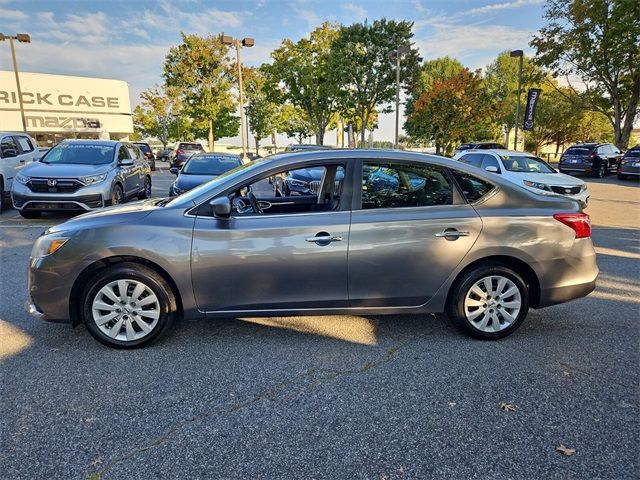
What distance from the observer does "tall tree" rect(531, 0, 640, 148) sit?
2488cm

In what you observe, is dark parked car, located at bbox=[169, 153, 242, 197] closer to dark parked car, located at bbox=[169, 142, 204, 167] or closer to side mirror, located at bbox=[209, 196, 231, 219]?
side mirror, located at bbox=[209, 196, 231, 219]

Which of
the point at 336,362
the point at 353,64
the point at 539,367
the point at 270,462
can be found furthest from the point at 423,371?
the point at 353,64

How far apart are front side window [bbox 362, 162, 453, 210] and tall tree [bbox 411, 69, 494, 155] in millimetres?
26971

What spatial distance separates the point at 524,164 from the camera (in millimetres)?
10773

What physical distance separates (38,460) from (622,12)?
3222cm

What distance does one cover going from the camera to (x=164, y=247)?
3.43 m

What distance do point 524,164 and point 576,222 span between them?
7675 millimetres

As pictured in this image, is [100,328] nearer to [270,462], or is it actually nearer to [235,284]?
[235,284]

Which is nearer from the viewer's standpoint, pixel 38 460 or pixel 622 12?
pixel 38 460

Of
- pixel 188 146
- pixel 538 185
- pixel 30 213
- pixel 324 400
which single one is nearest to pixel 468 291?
pixel 324 400

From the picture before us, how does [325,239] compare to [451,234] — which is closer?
[325,239]

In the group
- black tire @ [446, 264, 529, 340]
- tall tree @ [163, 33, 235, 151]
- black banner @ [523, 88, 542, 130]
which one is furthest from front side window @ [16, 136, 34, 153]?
tall tree @ [163, 33, 235, 151]

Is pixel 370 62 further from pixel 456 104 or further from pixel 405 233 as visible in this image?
pixel 405 233

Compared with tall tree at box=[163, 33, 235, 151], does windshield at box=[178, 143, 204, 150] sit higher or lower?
lower
